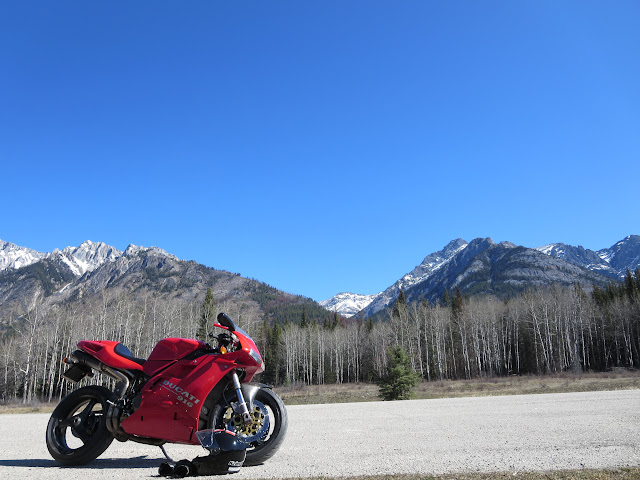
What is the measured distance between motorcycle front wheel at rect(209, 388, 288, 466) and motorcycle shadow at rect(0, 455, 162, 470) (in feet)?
3.95

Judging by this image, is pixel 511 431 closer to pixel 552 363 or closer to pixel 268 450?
pixel 268 450

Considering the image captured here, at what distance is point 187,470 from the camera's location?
14.8ft

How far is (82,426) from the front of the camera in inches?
238

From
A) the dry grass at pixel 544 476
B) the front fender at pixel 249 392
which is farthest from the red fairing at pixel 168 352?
the dry grass at pixel 544 476

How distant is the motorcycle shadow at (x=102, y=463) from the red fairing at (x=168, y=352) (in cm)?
124

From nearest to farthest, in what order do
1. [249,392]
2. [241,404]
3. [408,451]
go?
1. [241,404]
2. [249,392]
3. [408,451]

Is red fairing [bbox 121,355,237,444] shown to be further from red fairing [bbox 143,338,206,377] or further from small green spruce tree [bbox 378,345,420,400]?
small green spruce tree [bbox 378,345,420,400]

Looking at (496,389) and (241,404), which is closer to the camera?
(241,404)

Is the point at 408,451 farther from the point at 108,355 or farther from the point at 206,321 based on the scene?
the point at 206,321

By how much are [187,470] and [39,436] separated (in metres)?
7.70

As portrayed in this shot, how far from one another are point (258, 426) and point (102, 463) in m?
2.44

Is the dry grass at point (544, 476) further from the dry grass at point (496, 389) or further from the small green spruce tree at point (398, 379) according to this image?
the dry grass at point (496, 389)

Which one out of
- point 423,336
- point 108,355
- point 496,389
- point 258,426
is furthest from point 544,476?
point 423,336

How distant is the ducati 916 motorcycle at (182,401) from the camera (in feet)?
17.4
